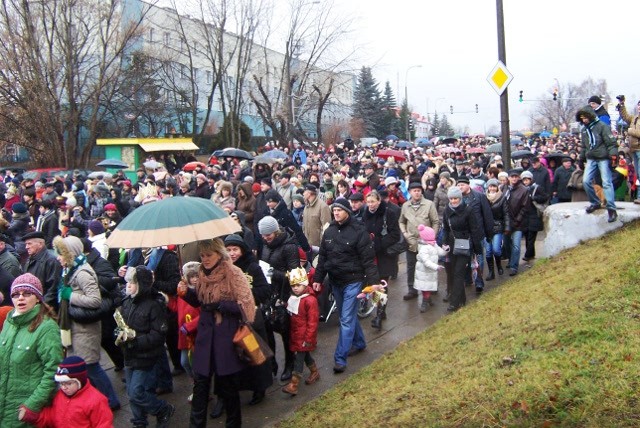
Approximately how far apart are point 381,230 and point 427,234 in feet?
2.20

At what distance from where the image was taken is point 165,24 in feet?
166

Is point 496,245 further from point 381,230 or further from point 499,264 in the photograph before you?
point 381,230

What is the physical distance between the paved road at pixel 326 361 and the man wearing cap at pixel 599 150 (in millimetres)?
2352

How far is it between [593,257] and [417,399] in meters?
4.01

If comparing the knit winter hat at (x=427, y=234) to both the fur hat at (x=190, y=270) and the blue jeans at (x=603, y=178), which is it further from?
the fur hat at (x=190, y=270)

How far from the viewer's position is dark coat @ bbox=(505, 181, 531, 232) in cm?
1048

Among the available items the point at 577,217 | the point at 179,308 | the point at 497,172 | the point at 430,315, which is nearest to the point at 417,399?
the point at 179,308

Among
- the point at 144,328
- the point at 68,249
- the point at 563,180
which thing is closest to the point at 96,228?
the point at 68,249

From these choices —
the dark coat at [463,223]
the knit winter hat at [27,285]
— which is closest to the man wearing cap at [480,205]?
the dark coat at [463,223]

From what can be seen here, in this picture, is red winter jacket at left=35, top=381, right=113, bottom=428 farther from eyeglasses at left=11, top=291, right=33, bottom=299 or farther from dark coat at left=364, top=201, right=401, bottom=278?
dark coat at left=364, top=201, right=401, bottom=278

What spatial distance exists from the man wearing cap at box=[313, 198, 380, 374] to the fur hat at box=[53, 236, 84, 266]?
8.34 ft

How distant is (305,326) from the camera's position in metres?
6.50

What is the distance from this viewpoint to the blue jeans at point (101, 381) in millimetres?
6008

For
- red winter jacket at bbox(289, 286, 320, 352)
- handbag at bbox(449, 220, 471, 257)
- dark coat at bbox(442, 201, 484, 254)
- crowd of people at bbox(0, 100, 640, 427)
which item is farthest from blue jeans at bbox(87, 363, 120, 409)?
dark coat at bbox(442, 201, 484, 254)
